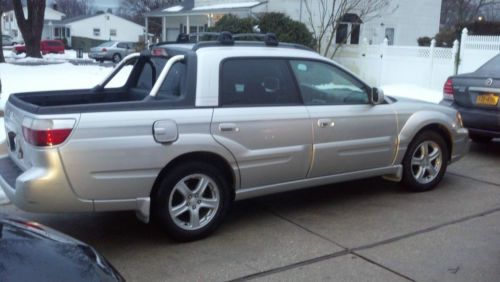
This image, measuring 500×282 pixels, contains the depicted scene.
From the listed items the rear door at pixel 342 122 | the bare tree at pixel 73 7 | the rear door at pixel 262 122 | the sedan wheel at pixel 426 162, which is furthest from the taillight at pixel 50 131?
the bare tree at pixel 73 7

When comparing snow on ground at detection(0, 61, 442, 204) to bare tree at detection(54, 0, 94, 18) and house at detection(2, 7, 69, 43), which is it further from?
bare tree at detection(54, 0, 94, 18)

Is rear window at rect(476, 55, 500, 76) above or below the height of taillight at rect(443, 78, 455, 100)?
above

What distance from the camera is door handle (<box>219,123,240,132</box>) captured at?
4.76 metres

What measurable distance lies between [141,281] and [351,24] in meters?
22.4

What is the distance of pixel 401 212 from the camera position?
569 cm

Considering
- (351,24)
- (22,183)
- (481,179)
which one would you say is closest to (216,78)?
(22,183)

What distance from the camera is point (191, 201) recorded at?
187 inches

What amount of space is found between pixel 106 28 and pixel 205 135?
70103 mm

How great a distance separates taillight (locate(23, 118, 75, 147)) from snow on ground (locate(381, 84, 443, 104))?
11941 mm

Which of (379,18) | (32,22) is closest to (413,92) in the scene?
(379,18)

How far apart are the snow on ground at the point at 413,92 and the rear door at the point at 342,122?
9338 mm

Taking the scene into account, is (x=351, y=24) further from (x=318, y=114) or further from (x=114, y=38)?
(x=114, y=38)

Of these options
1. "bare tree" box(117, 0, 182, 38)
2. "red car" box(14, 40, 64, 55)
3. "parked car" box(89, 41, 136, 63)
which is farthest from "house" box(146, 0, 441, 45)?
"bare tree" box(117, 0, 182, 38)

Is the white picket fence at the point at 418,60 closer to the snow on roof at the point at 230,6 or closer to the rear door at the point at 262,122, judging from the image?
the snow on roof at the point at 230,6
